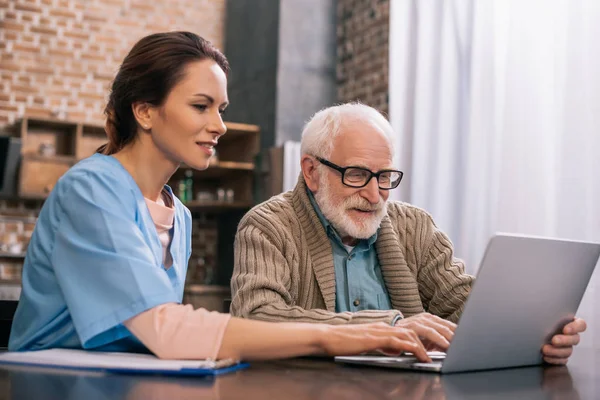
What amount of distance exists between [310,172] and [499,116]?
2088 millimetres

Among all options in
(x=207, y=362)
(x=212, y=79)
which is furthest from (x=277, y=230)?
(x=207, y=362)

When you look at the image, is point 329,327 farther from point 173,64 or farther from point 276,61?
point 276,61

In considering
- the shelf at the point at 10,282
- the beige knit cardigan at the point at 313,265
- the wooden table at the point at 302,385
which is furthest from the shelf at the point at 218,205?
the wooden table at the point at 302,385

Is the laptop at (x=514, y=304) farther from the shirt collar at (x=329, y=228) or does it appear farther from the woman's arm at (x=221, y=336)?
the shirt collar at (x=329, y=228)

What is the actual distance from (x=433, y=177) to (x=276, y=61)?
190cm

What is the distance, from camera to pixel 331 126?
2307 mm

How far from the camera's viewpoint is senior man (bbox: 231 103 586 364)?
2.12m

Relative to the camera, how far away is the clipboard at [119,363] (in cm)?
119

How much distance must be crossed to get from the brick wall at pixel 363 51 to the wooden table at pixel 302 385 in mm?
4251

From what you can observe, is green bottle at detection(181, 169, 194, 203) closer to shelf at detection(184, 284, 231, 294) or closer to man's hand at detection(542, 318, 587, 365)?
shelf at detection(184, 284, 231, 294)

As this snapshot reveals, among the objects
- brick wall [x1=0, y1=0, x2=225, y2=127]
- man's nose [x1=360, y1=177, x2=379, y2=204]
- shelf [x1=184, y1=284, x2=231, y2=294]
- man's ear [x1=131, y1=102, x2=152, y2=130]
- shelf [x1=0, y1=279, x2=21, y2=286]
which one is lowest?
shelf [x1=184, y1=284, x2=231, y2=294]

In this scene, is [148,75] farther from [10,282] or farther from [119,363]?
[10,282]

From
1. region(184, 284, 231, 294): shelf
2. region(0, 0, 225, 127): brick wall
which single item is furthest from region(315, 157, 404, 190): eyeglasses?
region(0, 0, 225, 127): brick wall

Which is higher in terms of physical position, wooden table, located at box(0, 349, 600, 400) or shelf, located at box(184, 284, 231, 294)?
wooden table, located at box(0, 349, 600, 400)
